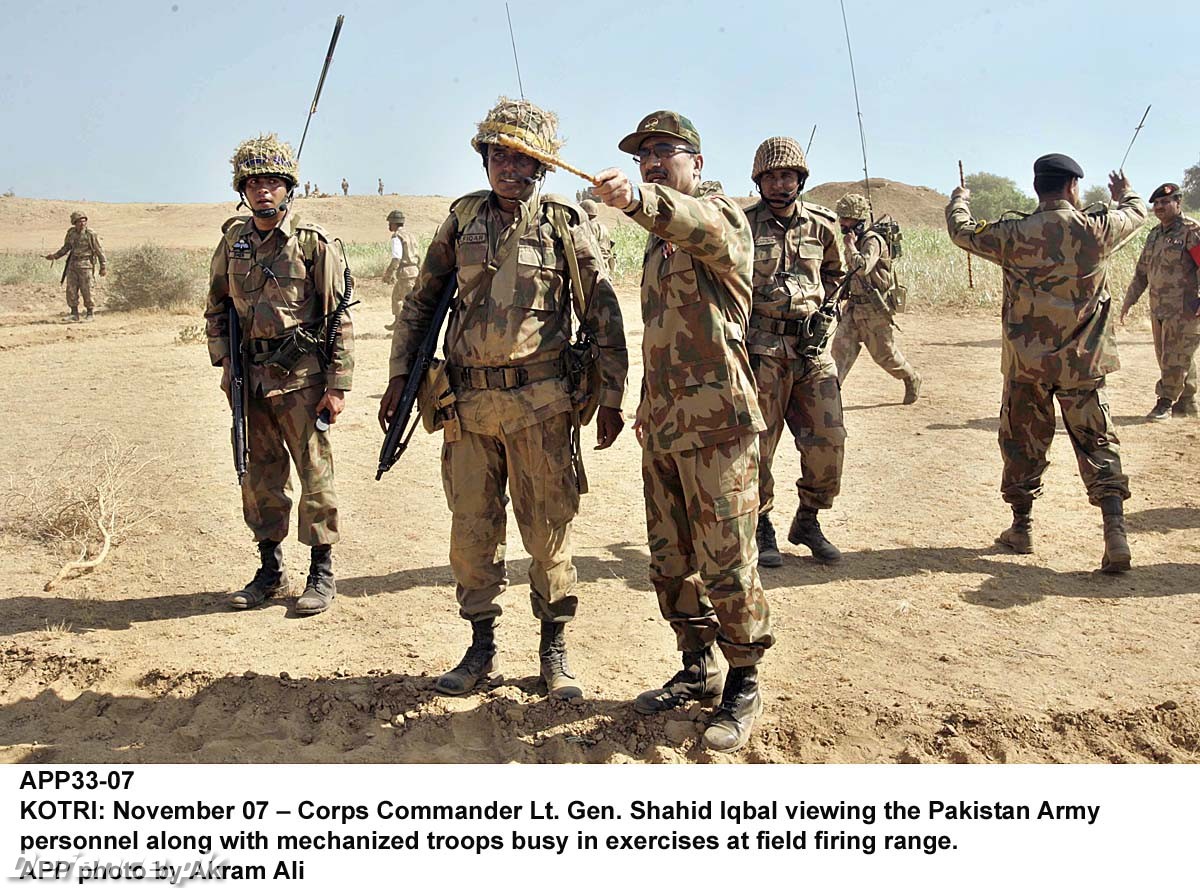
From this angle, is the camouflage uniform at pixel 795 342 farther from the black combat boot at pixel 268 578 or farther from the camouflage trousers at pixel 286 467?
the black combat boot at pixel 268 578

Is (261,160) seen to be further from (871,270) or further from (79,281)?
(79,281)

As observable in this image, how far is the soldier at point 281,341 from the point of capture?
544 centimetres

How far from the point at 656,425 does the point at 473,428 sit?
0.82m

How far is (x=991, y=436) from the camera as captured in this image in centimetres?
950

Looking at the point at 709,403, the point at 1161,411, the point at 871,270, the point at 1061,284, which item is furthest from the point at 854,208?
the point at 709,403

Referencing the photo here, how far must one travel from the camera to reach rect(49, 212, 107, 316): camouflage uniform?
1794cm

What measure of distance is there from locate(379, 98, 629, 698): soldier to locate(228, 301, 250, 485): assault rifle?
53.9 inches

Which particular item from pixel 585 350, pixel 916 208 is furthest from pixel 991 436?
pixel 916 208

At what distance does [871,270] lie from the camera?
10.2 meters

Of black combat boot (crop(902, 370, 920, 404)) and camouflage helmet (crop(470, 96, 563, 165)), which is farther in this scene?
black combat boot (crop(902, 370, 920, 404))

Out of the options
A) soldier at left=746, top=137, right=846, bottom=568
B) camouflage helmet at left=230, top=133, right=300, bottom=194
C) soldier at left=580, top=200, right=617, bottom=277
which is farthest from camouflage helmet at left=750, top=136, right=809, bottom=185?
camouflage helmet at left=230, top=133, right=300, bottom=194

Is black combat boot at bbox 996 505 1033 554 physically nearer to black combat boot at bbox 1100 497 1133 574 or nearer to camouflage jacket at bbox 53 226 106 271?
black combat boot at bbox 1100 497 1133 574

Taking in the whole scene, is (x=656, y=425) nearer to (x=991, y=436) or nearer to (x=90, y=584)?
(x=90, y=584)

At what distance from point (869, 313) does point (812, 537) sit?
15.2 ft
